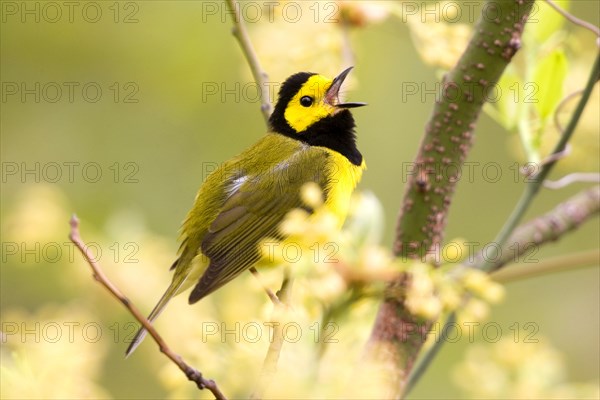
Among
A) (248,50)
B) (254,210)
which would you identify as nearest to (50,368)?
(248,50)

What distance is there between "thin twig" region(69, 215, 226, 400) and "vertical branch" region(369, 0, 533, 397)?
2.29ft

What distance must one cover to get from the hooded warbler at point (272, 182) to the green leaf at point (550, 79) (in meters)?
0.78

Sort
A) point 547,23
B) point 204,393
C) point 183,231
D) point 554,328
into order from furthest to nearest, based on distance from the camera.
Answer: point 554,328, point 183,231, point 547,23, point 204,393

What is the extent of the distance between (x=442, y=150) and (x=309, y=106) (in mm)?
1353

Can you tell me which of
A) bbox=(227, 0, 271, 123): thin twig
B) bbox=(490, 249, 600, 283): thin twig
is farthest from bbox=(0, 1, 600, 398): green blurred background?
bbox=(490, 249, 600, 283): thin twig

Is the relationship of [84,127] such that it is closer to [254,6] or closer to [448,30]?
[254,6]

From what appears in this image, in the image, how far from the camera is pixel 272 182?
3.19 m

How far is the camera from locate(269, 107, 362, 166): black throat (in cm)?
348

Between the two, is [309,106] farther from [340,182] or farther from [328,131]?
[340,182]

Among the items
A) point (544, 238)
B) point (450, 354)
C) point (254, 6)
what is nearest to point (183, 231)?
point (254, 6)

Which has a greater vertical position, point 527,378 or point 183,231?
point 527,378

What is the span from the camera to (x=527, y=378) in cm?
156

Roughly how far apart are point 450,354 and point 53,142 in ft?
7.63

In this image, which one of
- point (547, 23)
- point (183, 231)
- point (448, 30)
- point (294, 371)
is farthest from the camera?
point (183, 231)
